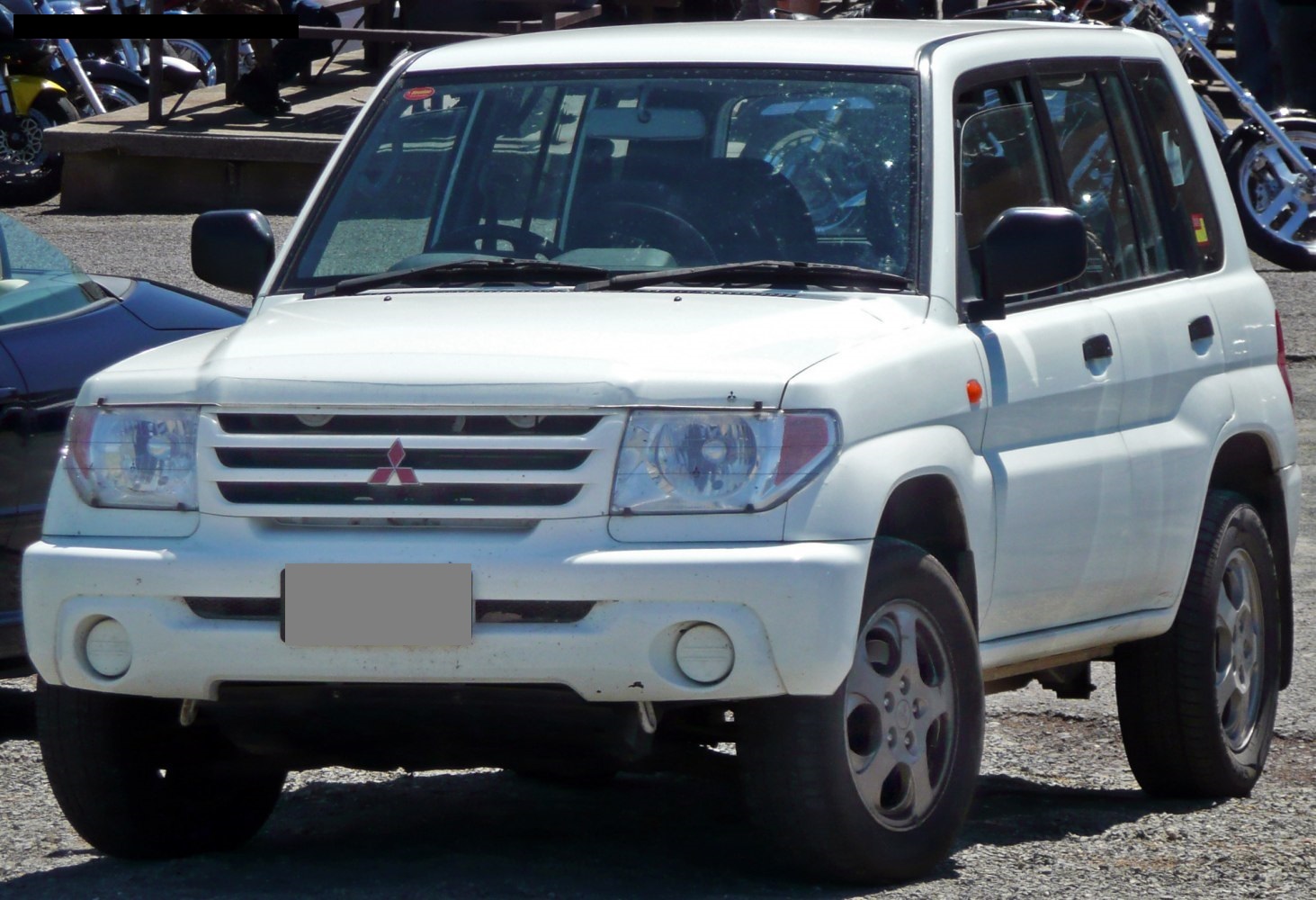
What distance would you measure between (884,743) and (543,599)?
2.62 feet

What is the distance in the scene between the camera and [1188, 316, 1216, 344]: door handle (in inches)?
227

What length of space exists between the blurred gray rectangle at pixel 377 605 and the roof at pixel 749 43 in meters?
1.78

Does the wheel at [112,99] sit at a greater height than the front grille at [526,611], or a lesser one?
lesser

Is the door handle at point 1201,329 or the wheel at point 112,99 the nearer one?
the door handle at point 1201,329

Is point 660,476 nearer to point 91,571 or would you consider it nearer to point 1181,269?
point 91,571

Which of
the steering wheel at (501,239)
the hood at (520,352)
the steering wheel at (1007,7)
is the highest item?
the steering wheel at (1007,7)

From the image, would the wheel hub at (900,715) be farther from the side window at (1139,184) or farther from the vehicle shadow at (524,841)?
the side window at (1139,184)

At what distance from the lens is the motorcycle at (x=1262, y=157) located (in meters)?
14.0

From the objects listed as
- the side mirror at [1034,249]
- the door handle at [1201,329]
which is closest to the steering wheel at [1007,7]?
the door handle at [1201,329]

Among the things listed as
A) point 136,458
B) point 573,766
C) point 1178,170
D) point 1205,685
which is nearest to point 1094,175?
point 1178,170

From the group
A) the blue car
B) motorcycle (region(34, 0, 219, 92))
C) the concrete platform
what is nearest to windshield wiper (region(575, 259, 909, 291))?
the blue car

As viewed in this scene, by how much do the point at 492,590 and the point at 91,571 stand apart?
79 centimetres

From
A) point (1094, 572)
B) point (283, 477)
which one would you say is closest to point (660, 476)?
point (283, 477)

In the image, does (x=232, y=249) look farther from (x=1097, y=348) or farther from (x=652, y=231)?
(x=1097, y=348)
